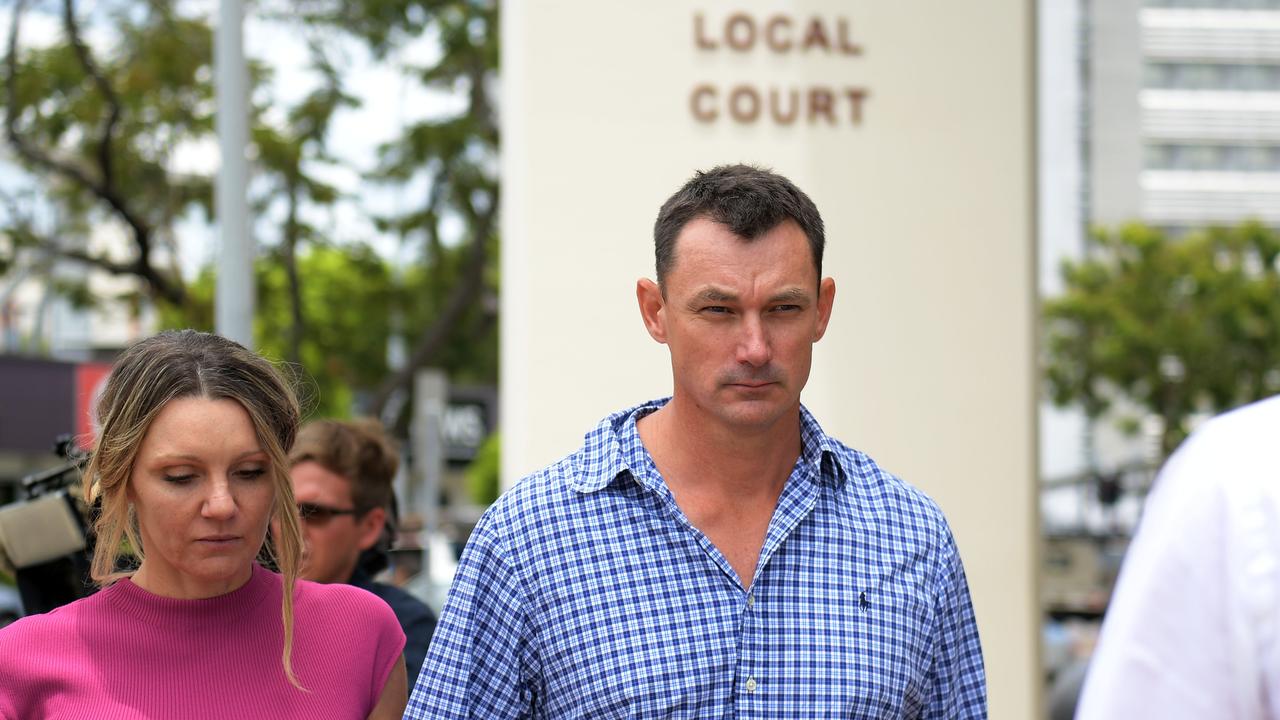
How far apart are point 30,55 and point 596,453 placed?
37.1 feet

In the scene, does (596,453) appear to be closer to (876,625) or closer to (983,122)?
(876,625)

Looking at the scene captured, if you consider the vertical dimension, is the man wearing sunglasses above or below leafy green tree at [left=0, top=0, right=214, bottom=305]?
below

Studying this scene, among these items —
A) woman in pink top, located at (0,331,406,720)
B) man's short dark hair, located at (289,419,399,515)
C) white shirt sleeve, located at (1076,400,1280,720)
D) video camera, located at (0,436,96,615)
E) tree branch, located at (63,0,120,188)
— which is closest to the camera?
white shirt sleeve, located at (1076,400,1280,720)

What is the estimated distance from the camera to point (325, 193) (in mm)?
12805

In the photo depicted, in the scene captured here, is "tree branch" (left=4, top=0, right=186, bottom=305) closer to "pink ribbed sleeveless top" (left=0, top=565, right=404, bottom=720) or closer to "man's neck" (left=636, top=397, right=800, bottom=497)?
"pink ribbed sleeveless top" (left=0, top=565, right=404, bottom=720)

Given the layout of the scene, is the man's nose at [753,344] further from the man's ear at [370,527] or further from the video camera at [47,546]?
the man's ear at [370,527]

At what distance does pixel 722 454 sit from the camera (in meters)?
2.49

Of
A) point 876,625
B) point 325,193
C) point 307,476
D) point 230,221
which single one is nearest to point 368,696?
point 876,625

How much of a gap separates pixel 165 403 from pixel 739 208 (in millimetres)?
968

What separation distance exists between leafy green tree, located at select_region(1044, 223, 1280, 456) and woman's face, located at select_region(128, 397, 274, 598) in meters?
36.6

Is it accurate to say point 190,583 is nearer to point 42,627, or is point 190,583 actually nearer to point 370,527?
point 42,627

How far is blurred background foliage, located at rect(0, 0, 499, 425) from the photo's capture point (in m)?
12.2

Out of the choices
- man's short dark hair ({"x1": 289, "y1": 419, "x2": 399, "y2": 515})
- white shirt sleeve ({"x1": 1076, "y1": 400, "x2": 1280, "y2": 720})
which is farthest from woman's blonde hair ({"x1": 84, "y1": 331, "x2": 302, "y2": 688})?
white shirt sleeve ({"x1": 1076, "y1": 400, "x2": 1280, "y2": 720})

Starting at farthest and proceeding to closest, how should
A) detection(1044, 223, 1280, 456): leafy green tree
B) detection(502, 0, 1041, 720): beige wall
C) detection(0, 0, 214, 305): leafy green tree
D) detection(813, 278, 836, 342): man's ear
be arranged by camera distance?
detection(1044, 223, 1280, 456): leafy green tree
detection(0, 0, 214, 305): leafy green tree
detection(502, 0, 1041, 720): beige wall
detection(813, 278, 836, 342): man's ear
